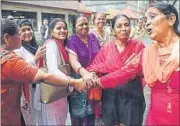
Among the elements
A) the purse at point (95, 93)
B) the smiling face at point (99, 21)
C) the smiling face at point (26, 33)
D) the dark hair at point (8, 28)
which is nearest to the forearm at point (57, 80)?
the purse at point (95, 93)

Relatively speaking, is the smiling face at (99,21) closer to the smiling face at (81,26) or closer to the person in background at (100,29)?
the person in background at (100,29)

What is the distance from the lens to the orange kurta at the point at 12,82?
260cm

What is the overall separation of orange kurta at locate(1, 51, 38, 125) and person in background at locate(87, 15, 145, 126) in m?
0.71

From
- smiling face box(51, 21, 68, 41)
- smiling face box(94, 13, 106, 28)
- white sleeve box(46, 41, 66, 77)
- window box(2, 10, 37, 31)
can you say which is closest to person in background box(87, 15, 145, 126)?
white sleeve box(46, 41, 66, 77)

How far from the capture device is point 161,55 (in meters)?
2.22

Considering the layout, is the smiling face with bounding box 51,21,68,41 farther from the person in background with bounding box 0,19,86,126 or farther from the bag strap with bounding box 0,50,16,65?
the bag strap with bounding box 0,50,16,65

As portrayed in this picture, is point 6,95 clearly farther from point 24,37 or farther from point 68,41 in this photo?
point 24,37

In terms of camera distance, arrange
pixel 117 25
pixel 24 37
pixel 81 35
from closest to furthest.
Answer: pixel 117 25, pixel 81 35, pixel 24 37

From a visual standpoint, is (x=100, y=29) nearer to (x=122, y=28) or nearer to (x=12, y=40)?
(x=122, y=28)

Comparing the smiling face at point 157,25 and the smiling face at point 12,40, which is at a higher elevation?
the smiling face at point 157,25

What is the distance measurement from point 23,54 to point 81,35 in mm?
724

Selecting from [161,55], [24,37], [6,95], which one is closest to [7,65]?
[6,95]

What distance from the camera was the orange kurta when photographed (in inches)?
102

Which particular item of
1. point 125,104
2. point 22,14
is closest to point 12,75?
point 125,104
